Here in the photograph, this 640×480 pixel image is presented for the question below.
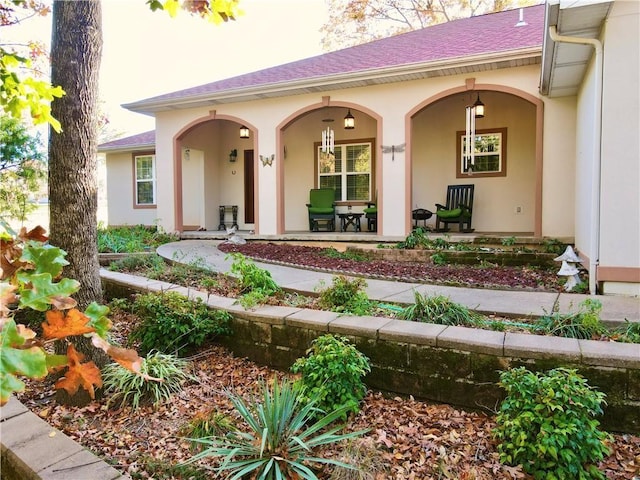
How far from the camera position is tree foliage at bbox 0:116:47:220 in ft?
33.2

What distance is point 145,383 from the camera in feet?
8.87

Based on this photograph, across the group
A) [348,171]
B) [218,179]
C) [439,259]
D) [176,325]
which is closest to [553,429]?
[176,325]

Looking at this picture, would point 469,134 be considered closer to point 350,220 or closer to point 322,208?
point 350,220

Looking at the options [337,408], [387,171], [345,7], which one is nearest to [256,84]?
[387,171]

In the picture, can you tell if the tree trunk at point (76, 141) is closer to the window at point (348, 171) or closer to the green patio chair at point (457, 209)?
the green patio chair at point (457, 209)

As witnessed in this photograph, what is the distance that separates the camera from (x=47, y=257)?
1.23m

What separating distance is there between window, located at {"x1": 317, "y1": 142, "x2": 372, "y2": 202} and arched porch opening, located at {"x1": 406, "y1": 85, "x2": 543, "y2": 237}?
45.9 inches

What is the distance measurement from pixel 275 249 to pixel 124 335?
415cm

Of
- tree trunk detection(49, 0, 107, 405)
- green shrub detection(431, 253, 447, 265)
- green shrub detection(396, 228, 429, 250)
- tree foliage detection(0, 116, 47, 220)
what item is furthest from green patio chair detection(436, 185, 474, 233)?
tree foliage detection(0, 116, 47, 220)

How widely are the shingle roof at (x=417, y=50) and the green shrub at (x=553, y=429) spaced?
6009 millimetres

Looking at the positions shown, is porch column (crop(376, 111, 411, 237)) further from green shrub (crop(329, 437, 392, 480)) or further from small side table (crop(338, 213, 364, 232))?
green shrub (crop(329, 437, 392, 480))

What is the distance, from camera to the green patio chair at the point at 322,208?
955 centimetres

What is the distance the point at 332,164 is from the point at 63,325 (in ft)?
30.9

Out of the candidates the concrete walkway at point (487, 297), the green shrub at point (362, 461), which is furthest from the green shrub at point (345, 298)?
the green shrub at point (362, 461)
